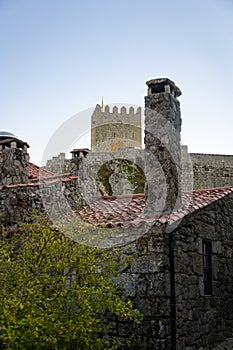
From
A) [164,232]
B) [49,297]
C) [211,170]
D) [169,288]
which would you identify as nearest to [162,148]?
[164,232]

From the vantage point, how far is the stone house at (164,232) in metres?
7.73

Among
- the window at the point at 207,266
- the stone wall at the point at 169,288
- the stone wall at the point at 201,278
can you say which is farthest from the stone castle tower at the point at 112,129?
the stone wall at the point at 169,288

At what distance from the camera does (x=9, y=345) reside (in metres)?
5.79

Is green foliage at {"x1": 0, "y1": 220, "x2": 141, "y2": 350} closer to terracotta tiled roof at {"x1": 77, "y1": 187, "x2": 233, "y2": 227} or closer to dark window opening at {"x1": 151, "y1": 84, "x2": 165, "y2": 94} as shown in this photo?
terracotta tiled roof at {"x1": 77, "y1": 187, "x2": 233, "y2": 227}

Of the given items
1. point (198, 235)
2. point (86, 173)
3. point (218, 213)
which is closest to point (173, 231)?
point (198, 235)

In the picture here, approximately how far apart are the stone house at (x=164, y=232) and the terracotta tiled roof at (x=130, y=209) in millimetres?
19

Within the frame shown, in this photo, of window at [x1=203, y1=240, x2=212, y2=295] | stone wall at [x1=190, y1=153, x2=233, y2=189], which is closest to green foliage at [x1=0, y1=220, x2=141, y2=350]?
window at [x1=203, y1=240, x2=212, y2=295]

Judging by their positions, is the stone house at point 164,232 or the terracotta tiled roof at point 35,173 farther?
the terracotta tiled roof at point 35,173

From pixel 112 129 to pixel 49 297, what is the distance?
106ft

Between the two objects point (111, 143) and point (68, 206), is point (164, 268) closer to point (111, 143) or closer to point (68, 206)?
point (68, 206)

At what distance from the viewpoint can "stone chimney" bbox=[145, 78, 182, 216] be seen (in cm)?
888

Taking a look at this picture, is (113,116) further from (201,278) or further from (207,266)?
(201,278)

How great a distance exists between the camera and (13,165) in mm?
11125

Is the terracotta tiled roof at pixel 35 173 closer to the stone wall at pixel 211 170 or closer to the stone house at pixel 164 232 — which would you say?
the stone house at pixel 164 232
